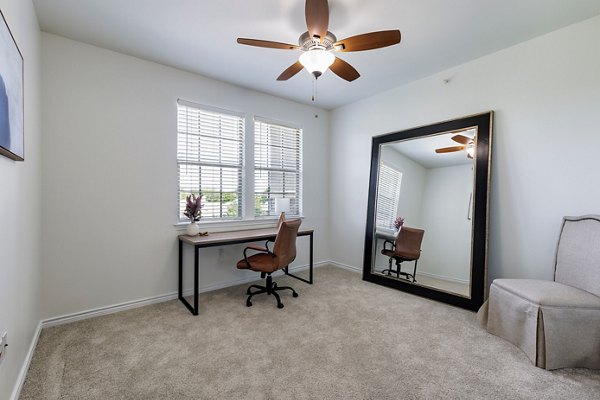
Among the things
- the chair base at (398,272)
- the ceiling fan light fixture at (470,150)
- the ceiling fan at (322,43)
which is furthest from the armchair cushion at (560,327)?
the ceiling fan at (322,43)

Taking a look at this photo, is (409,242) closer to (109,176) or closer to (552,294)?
(552,294)

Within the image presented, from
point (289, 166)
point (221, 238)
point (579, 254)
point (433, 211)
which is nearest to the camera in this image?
point (579, 254)

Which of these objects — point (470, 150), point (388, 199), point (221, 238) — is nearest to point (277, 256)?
point (221, 238)

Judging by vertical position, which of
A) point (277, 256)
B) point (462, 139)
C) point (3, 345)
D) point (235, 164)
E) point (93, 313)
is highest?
point (462, 139)

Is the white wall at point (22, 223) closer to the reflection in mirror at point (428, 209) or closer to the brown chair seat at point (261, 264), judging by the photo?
the brown chair seat at point (261, 264)

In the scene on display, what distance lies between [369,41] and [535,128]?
191cm

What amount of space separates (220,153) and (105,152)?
4.07ft

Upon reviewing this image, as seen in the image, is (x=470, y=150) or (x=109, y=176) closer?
(x=109, y=176)

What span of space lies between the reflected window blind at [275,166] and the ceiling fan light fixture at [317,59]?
1.90 metres

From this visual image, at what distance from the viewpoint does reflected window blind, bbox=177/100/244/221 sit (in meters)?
3.24

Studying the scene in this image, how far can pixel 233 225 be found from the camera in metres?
3.59

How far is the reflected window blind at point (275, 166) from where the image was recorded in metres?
3.90

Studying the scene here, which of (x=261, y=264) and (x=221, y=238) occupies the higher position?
(x=221, y=238)

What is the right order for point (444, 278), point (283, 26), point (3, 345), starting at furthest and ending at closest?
point (444, 278) < point (283, 26) < point (3, 345)
